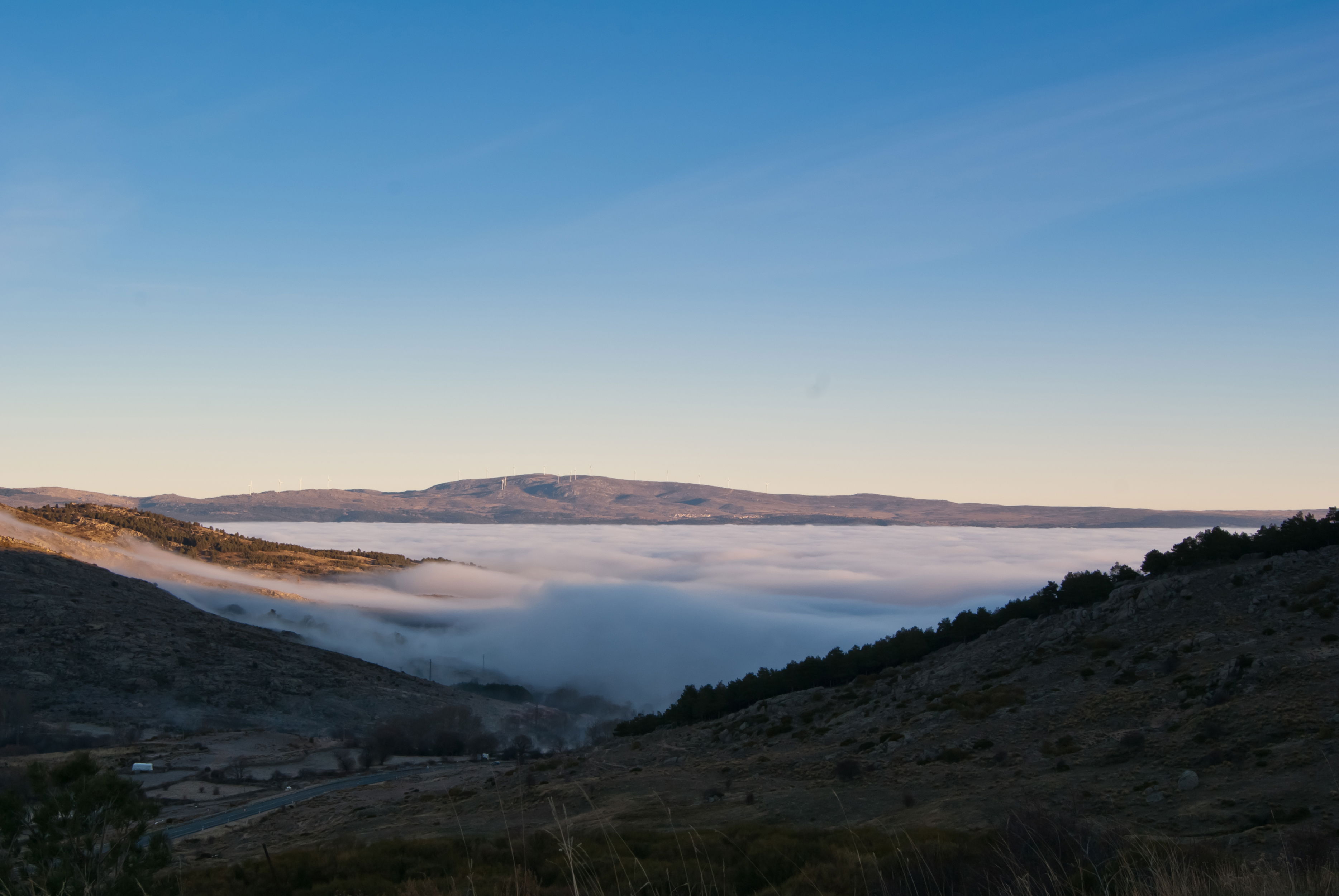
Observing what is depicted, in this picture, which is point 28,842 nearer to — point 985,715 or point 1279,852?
point 1279,852

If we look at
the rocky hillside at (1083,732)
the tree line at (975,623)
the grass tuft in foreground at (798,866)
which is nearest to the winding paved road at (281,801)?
the tree line at (975,623)

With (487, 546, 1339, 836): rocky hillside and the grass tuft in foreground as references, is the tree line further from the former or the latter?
the grass tuft in foreground

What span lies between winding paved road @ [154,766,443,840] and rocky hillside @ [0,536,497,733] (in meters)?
38.6

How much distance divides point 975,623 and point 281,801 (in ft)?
181

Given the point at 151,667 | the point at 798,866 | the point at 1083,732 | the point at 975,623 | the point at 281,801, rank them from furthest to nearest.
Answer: the point at 151,667
the point at 281,801
the point at 975,623
the point at 1083,732
the point at 798,866

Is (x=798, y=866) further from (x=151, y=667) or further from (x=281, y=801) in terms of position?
(x=151, y=667)

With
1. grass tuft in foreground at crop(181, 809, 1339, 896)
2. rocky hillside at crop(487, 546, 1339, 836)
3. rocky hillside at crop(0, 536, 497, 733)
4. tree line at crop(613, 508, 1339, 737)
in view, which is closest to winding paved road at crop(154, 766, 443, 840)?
tree line at crop(613, 508, 1339, 737)

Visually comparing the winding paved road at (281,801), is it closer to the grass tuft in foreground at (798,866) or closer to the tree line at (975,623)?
the tree line at (975,623)

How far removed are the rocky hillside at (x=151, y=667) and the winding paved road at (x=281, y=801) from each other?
38.6m

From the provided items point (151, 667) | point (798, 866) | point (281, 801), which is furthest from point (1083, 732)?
point (151, 667)

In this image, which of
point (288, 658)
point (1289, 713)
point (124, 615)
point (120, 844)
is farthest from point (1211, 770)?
point (124, 615)

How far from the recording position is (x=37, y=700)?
106062 mm

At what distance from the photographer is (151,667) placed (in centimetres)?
12025

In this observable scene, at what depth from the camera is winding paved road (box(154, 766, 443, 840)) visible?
186ft
